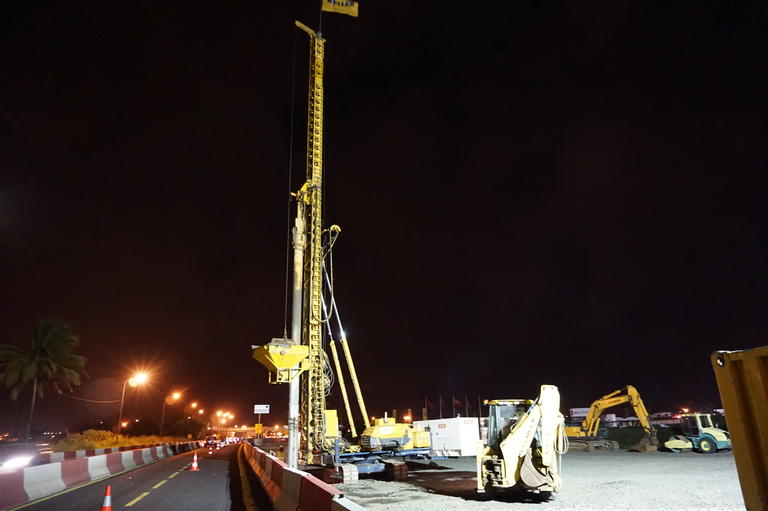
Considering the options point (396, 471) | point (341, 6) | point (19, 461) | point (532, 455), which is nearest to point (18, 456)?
point (19, 461)

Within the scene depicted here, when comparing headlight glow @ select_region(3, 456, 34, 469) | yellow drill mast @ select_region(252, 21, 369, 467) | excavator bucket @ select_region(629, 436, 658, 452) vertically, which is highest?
yellow drill mast @ select_region(252, 21, 369, 467)

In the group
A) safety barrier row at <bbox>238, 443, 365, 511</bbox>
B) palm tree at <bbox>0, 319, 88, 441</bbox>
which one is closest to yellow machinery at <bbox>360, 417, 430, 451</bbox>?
safety barrier row at <bbox>238, 443, 365, 511</bbox>

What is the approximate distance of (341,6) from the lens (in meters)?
33.3

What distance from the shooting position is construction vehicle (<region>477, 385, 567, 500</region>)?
12.0m

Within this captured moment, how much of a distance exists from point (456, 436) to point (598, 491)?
54.6 ft

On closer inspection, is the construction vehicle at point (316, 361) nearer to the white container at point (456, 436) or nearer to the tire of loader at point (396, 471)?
the tire of loader at point (396, 471)

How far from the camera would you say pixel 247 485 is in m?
15.3

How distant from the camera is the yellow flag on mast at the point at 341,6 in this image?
1291 inches

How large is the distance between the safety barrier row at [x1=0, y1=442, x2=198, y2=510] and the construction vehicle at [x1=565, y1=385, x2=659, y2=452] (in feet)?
92.1

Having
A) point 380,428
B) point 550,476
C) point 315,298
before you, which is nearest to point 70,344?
point 315,298

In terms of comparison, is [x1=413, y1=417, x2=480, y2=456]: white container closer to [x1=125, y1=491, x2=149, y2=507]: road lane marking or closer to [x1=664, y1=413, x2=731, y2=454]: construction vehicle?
[x1=664, y1=413, x2=731, y2=454]: construction vehicle

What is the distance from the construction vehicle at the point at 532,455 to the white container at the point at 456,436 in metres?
17.3

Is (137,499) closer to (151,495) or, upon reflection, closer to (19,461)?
(151,495)

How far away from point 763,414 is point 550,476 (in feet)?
33.2
